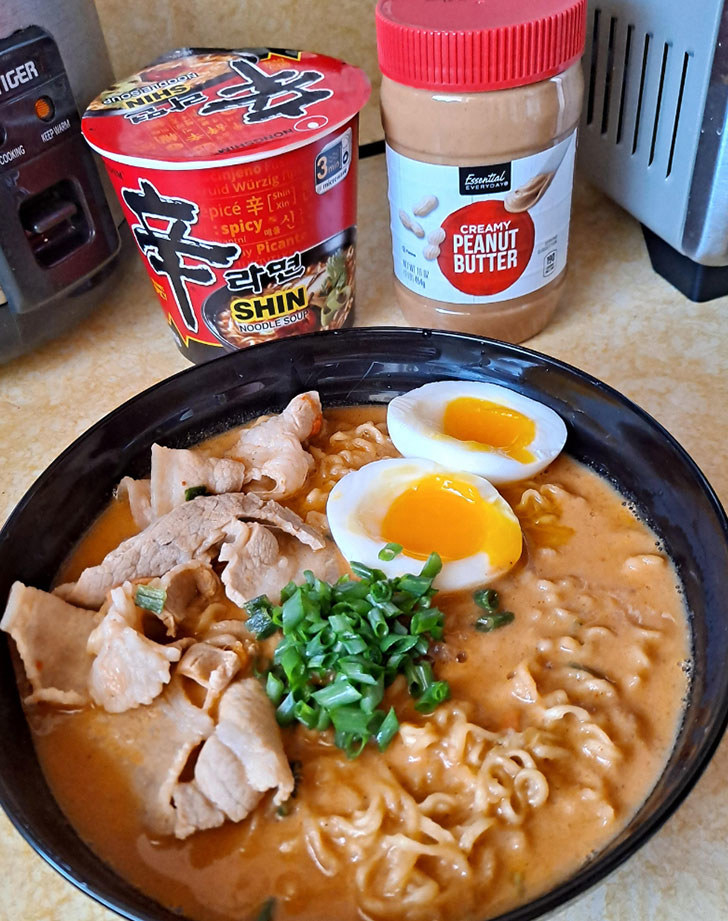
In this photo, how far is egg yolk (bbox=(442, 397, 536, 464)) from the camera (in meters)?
1.48

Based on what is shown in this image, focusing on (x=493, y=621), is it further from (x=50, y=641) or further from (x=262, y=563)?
(x=50, y=641)

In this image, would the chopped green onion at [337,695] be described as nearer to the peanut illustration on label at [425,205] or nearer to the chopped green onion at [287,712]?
the chopped green onion at [287,712]

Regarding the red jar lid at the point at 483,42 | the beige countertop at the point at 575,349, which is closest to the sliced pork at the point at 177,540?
the beige countertop at the point at 575,349

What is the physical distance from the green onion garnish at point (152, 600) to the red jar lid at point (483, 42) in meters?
0.96

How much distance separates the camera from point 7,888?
109cm

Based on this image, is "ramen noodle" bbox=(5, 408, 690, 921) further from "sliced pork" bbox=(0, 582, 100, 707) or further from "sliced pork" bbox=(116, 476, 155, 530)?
"sliced pork" bbox=(116, 476, 155, 530)

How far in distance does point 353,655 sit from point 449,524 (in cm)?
33

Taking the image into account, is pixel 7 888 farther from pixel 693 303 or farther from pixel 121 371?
pixel 693 303

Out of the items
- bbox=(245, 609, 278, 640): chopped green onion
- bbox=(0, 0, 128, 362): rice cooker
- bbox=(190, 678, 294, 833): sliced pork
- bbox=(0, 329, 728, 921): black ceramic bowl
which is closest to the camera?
bbox=(0, 329, 728, 921): black ceramic bowl

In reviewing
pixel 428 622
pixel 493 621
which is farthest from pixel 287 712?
pixel 493 621

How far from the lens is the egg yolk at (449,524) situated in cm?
137

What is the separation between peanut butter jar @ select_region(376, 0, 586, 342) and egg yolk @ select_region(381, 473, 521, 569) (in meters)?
0.45

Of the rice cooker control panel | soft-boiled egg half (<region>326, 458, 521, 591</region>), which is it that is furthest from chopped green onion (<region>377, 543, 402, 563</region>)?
the rice cooker control panel

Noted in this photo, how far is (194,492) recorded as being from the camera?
4.89 ft
